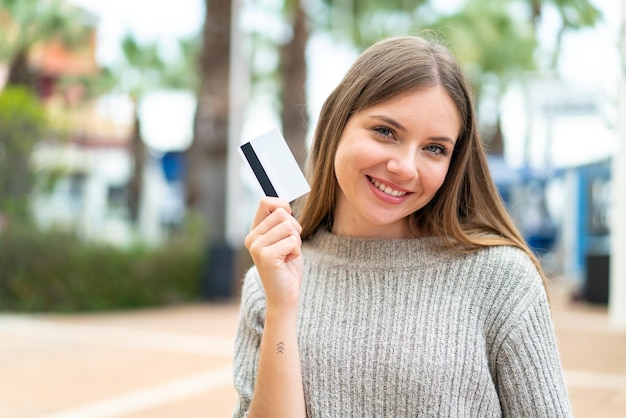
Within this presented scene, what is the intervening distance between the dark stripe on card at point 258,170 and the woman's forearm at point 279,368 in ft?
0.89

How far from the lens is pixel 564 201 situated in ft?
55.1

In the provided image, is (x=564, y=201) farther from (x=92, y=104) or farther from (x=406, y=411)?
(x=92, y=104)

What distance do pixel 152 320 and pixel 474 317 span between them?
358 inches

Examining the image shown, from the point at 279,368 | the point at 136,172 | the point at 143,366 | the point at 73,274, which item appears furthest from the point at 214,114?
the point at 136,172

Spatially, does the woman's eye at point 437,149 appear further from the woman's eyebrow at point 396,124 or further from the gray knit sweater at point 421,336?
the gray knit sweater at point 421,336

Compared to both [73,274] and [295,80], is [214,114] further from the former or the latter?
[73,274]

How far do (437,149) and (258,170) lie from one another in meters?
0.41

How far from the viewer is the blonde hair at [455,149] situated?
1851 millimetres

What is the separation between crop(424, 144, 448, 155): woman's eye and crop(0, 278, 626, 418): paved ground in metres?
1.67

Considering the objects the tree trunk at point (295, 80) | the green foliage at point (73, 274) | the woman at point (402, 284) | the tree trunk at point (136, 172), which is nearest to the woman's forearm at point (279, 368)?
the woman at point (402, 284)

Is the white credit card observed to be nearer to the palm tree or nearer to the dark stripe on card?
the dark stripe on card

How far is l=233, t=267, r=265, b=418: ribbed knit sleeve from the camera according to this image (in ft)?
6.35

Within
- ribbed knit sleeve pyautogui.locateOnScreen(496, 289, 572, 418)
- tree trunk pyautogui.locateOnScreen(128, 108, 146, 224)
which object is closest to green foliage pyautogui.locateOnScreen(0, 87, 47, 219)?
ribbed knit sleeve pyautogui.locateOnScreen(496, 289, 572, 418)

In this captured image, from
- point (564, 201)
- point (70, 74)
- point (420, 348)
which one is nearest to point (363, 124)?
point (420, 348)
